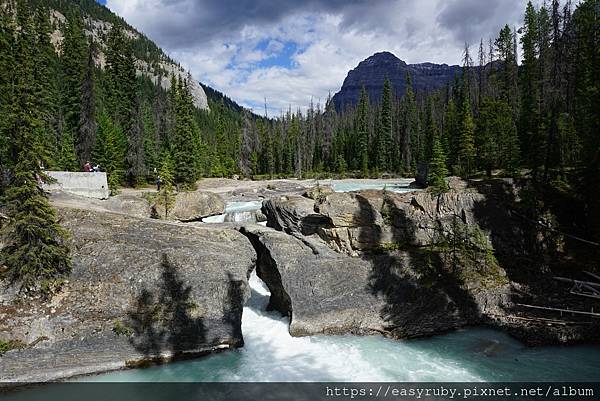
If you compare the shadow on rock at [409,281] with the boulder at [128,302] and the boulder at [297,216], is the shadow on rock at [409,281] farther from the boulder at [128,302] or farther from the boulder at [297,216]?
the boulder at [128,302]

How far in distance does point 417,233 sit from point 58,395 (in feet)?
56.2

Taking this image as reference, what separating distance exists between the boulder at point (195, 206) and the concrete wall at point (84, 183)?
15.5 feet

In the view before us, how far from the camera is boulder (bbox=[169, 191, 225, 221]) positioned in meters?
28.2

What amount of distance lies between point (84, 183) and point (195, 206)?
749 cm

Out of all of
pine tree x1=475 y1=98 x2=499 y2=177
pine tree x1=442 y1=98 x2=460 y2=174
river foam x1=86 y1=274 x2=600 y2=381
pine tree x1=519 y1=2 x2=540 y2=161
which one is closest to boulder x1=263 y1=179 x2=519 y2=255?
river foam x1=86 y1=274 x2=600 y2=381

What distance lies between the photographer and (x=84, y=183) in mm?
25312

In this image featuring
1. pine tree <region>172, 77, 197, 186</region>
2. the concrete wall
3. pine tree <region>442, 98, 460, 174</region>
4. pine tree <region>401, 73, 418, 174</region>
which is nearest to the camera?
the concrete wall

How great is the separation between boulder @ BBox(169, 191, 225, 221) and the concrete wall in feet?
15.5

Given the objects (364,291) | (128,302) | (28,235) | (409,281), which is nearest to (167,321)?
(128,302)

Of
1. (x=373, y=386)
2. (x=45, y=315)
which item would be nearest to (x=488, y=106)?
(x=373, y=386)

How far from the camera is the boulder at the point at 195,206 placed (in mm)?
28219

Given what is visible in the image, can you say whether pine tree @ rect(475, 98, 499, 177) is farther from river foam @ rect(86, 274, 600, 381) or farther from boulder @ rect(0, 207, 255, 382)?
boulder @ rect(0, 207, 255, 382)

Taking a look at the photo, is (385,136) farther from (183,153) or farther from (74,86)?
(74,86)

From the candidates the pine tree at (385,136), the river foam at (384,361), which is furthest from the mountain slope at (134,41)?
the river foam at (384,361)
